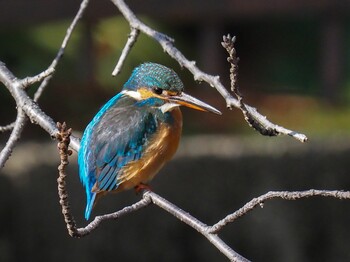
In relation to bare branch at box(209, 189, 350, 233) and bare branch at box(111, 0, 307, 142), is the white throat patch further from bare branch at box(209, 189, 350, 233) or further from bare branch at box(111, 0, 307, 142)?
bare branch at box(209, 189, 350, 233)

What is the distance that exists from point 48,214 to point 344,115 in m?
2.24


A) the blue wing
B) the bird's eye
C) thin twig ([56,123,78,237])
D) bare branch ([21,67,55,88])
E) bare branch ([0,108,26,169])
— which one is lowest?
thin twig ([56,123,78,237])

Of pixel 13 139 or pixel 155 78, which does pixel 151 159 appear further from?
pixel 13 139

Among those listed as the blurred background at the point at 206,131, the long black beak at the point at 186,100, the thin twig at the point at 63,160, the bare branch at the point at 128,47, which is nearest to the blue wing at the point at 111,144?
the long black beak at the point at 186,100

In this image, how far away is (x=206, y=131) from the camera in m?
7.14

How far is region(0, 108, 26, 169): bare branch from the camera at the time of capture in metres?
2.90

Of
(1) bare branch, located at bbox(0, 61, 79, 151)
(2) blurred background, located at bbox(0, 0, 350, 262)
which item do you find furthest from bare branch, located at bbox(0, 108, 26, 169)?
(2) blurred background, located at bbox(0, 0, 350, 262)

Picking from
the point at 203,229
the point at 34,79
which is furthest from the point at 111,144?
the point at 203,229

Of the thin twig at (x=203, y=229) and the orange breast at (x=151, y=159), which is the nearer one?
the thin twig at (x=203, y=229)

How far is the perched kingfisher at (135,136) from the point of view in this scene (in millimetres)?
3623

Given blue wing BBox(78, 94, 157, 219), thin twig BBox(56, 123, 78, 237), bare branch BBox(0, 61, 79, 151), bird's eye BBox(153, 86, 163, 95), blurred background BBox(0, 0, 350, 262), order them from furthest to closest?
blurred background BBox(0, 0, 350, 262) < bird's eye BBox(153, 86, 163, 95) < blue wing BBox(78, 94, 157, 219) < bare branch BBox(0, 61, 79, 151) < thin twig BBox(56, 123, 78, 237)

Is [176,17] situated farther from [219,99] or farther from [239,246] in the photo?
[239,246]

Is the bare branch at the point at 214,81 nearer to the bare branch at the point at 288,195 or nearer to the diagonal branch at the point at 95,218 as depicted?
the bare branch at the point at 288,195

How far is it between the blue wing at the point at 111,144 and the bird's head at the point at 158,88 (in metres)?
0.06
